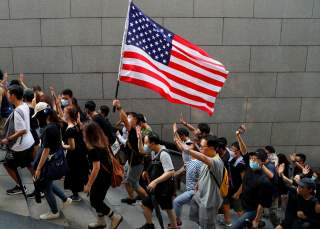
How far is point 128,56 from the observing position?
17.7 ft

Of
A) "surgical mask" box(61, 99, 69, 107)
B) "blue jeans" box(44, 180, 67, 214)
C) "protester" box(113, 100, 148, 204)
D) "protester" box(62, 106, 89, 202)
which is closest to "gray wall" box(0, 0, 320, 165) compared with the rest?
"surgical mask" box(61, 99, 69, 107)

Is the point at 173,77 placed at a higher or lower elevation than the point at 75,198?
higher

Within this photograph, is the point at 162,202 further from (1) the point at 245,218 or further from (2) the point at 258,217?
(2) the point at 258,217

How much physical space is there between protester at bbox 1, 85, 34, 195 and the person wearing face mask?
325 cm

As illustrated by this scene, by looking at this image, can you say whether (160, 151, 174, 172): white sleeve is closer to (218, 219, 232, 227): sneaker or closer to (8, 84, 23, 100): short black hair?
(218, 219, 232, 227): sneaker

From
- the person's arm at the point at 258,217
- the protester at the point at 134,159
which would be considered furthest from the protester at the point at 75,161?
the person's arm at the point at 258,217

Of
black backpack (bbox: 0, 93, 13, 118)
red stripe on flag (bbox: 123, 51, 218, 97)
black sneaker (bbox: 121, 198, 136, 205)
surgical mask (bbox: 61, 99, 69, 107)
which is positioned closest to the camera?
red stripe on flag (bbox: 123, 51, 218, 97)

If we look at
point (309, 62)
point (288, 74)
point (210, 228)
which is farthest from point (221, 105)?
point (210, 228)

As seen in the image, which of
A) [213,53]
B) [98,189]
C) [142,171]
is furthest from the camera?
[213,53]

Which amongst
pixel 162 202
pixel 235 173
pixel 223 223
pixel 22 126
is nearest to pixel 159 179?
pixel 162 202

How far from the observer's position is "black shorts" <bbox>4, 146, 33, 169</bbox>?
569 centimetres

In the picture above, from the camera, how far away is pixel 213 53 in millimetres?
9172

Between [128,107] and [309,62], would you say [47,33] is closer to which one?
[128,107]

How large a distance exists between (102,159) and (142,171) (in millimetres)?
1385
